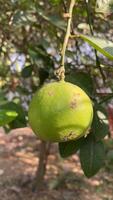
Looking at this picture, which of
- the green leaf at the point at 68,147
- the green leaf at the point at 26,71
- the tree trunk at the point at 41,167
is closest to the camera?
the green leaf at the point at 68,147

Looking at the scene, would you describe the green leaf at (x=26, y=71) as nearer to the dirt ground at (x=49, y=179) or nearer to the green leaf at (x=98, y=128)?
the green leaf at (x=98, y=128)

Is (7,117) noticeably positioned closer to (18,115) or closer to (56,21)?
(18,115)

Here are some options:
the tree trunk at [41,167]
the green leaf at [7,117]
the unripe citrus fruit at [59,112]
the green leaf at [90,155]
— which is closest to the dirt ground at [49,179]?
the tree trunk at [41,167]

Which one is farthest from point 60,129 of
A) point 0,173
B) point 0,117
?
point 0,173

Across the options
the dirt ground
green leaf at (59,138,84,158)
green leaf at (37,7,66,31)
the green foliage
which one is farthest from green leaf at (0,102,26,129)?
the dirt ground

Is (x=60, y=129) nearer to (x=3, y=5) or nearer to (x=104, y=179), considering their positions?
(x=3, y=5)

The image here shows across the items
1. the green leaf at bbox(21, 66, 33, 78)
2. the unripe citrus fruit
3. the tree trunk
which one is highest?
the unripe citrus fruit

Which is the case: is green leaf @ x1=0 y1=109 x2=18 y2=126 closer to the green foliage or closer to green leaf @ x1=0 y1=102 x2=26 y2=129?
the green foliage
